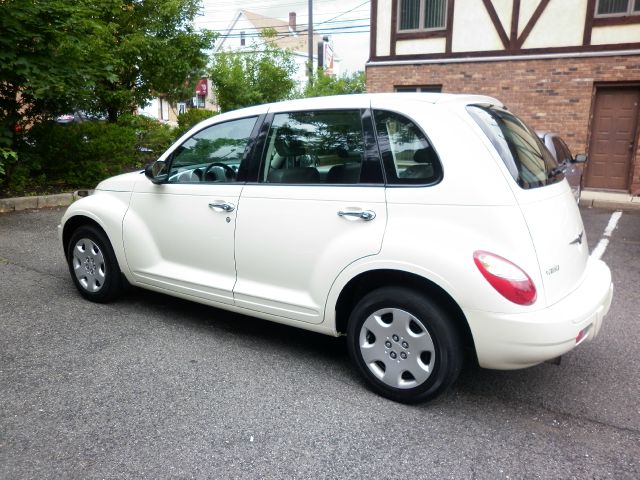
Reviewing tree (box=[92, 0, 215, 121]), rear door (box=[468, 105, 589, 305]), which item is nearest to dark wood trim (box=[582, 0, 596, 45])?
tree (box=[92, 0, 215, 121])

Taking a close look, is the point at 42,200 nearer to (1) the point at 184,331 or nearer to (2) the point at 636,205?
(1) the point at 184,331

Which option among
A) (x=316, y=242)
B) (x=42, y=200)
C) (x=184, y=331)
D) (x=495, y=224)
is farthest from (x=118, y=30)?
(x=495, y=224)

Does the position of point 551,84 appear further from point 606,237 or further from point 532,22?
point 606,237

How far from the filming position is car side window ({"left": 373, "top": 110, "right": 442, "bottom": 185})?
308 centimetres

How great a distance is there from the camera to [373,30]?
14.5m

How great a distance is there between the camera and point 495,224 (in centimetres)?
283

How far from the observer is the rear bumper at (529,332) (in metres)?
2.77

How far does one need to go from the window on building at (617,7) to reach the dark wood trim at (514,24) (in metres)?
1.71

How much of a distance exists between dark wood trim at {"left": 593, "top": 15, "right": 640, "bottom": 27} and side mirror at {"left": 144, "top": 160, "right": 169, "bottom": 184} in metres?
11.5

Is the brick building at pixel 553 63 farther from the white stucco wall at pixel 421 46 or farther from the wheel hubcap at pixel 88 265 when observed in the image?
the wheel hubcap at pixel 88 265

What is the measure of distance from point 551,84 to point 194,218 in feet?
36.3

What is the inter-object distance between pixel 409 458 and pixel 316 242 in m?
1.37

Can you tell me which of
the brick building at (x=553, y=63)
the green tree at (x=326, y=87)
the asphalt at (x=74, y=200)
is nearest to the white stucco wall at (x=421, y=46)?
the brick building at (x=553, y=63)

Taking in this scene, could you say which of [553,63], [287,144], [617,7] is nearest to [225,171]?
[287,144]
